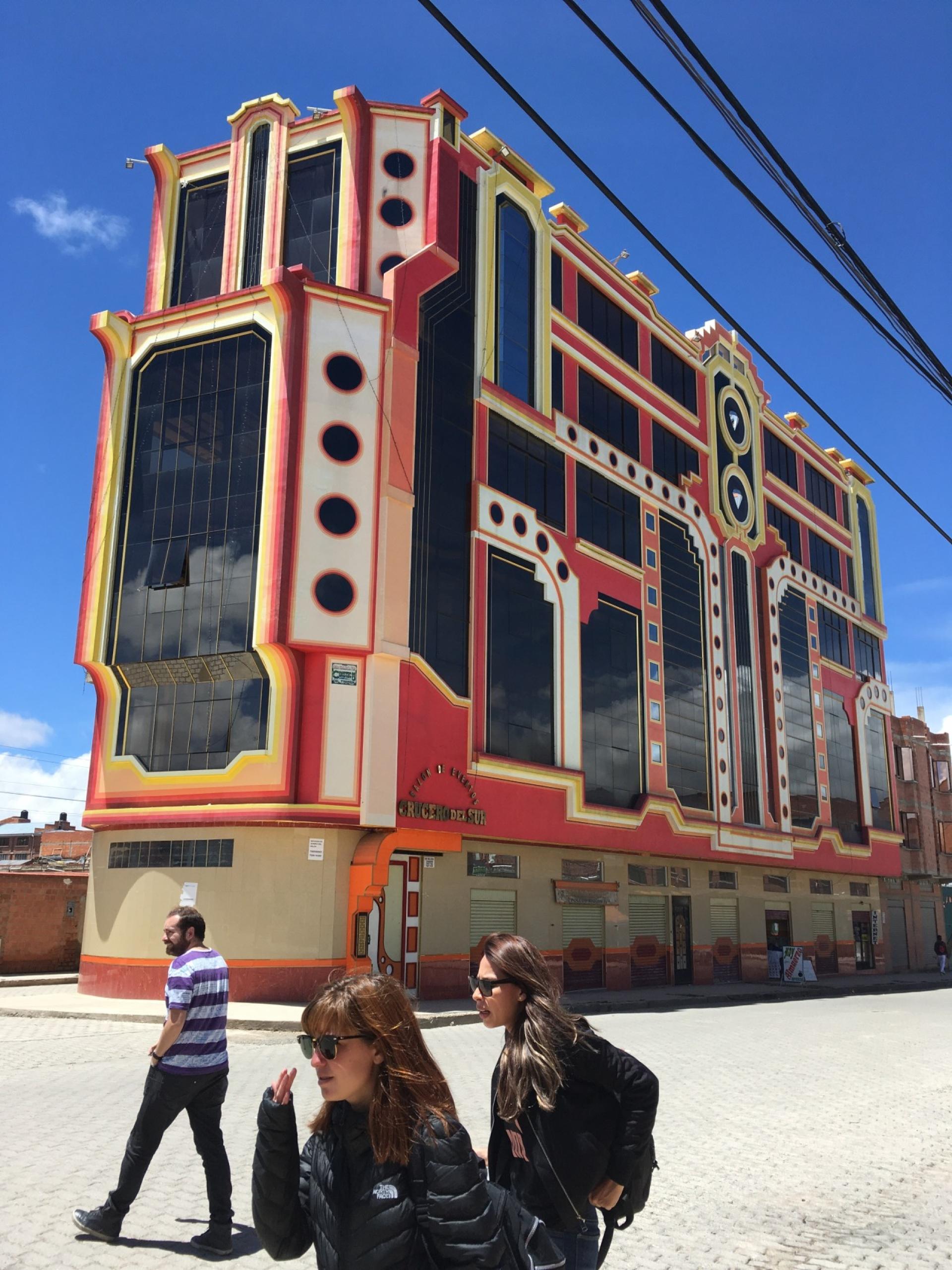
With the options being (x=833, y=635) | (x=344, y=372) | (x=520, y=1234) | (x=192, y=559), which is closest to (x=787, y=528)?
(x=833, y=635)

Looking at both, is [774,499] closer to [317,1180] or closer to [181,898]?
[181,898]

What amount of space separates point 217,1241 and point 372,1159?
3.82 metres

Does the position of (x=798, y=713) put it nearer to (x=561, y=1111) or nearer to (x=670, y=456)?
(x=670, y=456)

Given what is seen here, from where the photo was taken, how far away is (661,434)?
1417 inches

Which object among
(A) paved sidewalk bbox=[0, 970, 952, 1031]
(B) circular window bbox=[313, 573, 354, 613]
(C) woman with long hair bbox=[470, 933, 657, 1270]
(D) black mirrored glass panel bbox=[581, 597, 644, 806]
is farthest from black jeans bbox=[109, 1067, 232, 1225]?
(D) black mirrored glass panel bbox=[581, 597, 644, 806]

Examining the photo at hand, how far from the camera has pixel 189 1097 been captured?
626cm

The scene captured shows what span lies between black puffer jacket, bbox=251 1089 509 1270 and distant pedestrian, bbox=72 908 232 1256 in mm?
3186

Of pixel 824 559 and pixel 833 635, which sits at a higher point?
pixel 824 559

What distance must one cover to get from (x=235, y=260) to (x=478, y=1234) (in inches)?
1084

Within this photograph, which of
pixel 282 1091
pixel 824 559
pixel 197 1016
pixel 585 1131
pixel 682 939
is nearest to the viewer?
pixel 282 1091

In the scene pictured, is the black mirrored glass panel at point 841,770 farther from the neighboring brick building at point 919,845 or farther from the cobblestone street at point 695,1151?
the cobblestone street at point 695,1151

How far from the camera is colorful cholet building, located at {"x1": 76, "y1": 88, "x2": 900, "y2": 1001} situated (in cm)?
2264

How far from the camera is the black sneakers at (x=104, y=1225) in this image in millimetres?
6207

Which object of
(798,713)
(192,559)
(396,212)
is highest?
(396,212)
